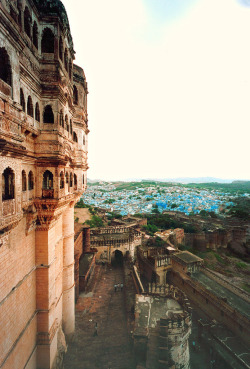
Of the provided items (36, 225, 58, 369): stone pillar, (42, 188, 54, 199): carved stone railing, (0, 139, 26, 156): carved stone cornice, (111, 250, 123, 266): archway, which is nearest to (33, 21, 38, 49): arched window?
(0, 139, 26, 156): carved stone cornice

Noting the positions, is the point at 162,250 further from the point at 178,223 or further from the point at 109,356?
the point at 178,223

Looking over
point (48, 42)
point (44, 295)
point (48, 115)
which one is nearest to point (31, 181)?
point (48, 115)

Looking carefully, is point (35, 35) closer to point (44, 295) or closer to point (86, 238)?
point (44, 295)

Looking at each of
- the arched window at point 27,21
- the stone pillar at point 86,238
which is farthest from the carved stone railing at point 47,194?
the stone pillar at point 86,238

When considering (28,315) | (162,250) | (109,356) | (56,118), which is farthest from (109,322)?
(56,118)

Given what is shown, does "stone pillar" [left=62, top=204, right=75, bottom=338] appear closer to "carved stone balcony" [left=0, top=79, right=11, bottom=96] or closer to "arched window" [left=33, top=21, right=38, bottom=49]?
"carved stone balcony" [left=0, top=79, right=11, bottom=96]

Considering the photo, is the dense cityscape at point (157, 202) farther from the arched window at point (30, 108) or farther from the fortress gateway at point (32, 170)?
the arched window at point (30, 108)
